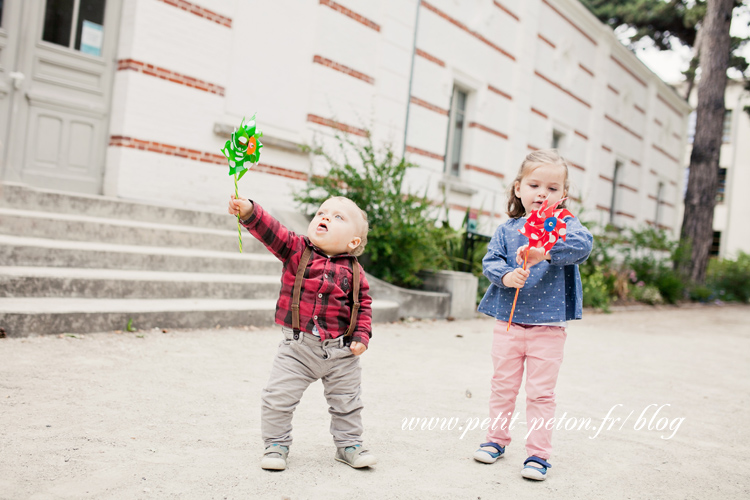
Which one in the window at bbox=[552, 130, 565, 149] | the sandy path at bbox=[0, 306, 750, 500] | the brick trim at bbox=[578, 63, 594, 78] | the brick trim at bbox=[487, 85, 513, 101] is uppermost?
the brick trim at bbox=[578, 63, 594, 78]

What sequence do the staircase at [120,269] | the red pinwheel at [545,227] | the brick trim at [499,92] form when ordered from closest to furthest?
the red pinwheel at [545,227] < the staircase at [120,269] < the brick trim at [499,92]

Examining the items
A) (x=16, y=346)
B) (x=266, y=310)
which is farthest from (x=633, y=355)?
(x=16, y=346)

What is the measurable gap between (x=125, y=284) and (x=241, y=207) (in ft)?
11.0

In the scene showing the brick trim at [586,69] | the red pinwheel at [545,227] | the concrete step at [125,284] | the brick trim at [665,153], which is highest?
the brick trim at [586,69]

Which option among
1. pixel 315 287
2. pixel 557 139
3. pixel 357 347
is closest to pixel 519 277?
pixel 357 347

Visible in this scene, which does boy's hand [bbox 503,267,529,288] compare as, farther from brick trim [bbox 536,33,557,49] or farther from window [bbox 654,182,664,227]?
window [bbox 654,182,664,227]

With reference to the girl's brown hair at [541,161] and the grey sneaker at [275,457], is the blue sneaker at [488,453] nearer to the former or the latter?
the grey sneaker at [275,457]

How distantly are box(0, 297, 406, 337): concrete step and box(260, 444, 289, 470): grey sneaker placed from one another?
2632 mm

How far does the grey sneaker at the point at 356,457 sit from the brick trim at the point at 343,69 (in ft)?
26.4

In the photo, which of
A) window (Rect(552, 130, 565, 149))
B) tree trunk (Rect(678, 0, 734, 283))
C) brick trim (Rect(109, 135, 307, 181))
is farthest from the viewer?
window (Rect(552, 130, 565, 149))

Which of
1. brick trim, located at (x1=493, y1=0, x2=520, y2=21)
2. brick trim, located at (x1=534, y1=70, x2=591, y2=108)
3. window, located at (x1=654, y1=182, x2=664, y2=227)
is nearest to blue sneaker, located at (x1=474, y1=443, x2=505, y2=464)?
brick trim, located at (x1=493, y1=0, x2=520, y2=21)

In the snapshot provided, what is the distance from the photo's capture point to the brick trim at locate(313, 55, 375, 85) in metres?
9.84

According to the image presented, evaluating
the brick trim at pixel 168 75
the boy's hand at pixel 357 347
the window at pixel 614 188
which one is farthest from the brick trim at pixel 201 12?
the window at pixel 614 188

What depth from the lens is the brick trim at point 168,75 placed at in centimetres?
763
